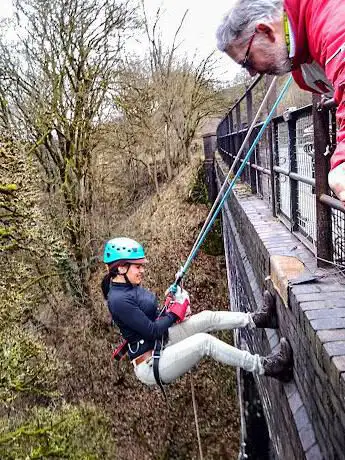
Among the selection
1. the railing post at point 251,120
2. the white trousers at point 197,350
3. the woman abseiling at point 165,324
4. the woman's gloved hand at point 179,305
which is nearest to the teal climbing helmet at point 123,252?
the woman abseiling at point 165,324

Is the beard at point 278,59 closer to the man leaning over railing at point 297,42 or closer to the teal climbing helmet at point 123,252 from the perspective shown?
the man leaning over railing at point 297,42

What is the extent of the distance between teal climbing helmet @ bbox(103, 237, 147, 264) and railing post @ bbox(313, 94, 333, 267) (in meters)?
1.69

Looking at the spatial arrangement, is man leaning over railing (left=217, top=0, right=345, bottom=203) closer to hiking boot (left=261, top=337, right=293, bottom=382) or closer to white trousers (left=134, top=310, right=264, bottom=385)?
hiking boot (left=261, top=337, right=293, bottom=382)

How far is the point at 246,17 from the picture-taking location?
148 centimetres

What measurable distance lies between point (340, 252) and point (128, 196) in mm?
18050

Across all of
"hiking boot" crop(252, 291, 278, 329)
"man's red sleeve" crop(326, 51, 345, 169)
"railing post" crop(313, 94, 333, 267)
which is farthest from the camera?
"hiking boot" crop(252, 291, 278, 329)

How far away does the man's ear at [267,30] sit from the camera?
1.45 meters

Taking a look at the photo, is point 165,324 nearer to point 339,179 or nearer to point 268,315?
point 268,315

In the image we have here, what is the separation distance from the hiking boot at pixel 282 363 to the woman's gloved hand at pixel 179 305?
3.62 feet

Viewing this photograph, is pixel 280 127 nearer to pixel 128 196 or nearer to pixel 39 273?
pixel 39 273

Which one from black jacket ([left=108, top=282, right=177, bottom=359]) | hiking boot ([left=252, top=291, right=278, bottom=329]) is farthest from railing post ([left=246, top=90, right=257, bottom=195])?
hiking boot ([left=252, top=291, right=278, bottom=329])

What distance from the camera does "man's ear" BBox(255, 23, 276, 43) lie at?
145 cm

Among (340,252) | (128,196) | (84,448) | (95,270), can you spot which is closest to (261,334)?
(340,252)

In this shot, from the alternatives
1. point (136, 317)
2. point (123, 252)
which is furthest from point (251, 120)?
point (136, 317)
